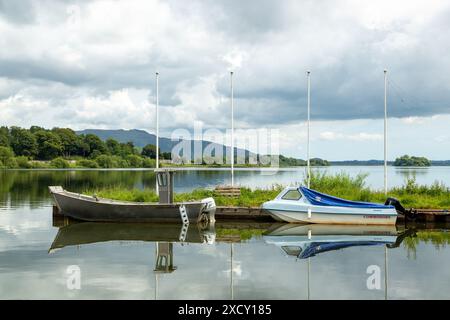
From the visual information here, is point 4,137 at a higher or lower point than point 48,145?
higher

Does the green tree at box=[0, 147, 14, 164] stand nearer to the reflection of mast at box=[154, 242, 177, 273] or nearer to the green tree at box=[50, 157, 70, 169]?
the green tree at box=[50, 157, 70, 169]

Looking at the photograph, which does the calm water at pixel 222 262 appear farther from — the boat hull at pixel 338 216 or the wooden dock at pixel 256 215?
the wooden dock at pixel 256 215

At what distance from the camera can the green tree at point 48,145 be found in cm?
→ 15000

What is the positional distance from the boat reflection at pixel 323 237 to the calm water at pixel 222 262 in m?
0.04

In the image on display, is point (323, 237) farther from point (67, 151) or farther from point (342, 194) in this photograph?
point (67, 151)

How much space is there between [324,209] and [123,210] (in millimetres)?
9522

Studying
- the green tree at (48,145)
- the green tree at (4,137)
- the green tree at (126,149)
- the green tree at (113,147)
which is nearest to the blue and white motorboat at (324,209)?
the green tree at (126,149)

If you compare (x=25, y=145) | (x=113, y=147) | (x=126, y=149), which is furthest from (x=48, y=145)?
(x=126, y=149)

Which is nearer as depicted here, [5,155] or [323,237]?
[323,237]

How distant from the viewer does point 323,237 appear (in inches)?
826

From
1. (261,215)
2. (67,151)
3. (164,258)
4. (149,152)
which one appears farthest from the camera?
(149,152)

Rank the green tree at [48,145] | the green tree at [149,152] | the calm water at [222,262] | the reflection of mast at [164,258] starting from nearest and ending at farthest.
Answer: the calm water at [222,262] → the reflection of mast at [164,258] → the green tree at [48,145] → the green tree at [149,152]

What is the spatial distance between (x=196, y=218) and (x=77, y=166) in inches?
4777
